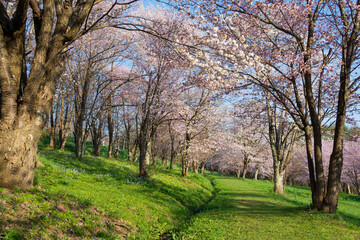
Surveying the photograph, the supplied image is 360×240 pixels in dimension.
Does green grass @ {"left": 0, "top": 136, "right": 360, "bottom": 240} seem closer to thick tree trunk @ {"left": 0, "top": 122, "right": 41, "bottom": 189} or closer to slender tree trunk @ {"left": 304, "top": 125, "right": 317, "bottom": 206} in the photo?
thick tree trunk @ {"left": 0, "top": 122, "right": 41, "bottom": 189}

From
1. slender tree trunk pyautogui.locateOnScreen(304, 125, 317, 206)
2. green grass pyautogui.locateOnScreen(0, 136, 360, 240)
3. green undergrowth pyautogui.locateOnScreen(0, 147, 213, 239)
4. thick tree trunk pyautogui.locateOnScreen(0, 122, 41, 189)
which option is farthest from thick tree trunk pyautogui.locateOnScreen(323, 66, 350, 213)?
thick tree trunk pyautogui.locateOnScreen(0, 122, 41, 189)

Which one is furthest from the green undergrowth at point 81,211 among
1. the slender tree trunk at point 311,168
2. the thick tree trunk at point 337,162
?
the thick tree trunk at point 337,162

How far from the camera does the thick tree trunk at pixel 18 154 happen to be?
5902 millimetres

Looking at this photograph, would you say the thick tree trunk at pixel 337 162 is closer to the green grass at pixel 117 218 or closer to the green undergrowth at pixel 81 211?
the green grass at pixel 117 218

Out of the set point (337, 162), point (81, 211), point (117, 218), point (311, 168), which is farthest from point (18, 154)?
point (337, 162)

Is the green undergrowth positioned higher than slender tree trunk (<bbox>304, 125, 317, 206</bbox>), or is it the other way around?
slender tree trunk (<bbox>304, 125, 317, 206</bbox>)

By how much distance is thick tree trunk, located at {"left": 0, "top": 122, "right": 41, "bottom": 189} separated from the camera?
232 inches

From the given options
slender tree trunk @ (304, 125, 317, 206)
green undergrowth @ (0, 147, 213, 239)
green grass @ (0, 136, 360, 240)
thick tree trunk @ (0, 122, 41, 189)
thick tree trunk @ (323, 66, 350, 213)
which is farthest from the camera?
slender tree trunk @ (304, 125, 317, 206)

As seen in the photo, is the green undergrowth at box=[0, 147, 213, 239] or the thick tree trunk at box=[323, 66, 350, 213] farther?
the thick tree trunk at box=[323, 66, 350, 213]

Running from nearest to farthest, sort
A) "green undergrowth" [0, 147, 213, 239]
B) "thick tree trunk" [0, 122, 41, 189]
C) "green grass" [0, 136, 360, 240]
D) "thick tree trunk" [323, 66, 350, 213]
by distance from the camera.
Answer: "green undergrowth" [0, 147, 213, 239] < "green grass" [0, 136, 360, 240] < "thick tree trunk" [0, 122, 41, 189] < "thick tree trunk" [323, 66, 350, 213]

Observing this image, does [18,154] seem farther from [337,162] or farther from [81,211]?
[337,162]

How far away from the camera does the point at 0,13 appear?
6180 mm

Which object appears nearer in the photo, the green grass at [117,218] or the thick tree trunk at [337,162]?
the green grass at [117,218]

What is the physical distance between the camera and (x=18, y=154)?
6.08 metres
